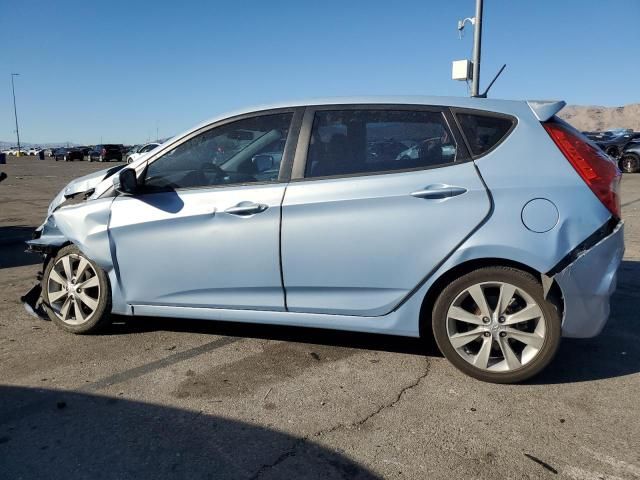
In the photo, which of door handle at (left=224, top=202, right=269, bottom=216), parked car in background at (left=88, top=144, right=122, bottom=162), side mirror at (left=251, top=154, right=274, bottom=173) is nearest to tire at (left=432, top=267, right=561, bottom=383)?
door handle at (left=224, top=202, right=269, bottom=216)

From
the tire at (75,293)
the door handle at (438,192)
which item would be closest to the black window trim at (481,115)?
the door handle at (438,192)

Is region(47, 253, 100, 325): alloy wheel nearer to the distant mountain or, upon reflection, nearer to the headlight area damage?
the headlight area damage

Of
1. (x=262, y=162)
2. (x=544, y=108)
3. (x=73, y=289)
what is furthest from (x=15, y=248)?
(x=544, y=108)

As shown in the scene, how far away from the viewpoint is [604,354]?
3.75m

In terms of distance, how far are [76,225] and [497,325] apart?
297cm

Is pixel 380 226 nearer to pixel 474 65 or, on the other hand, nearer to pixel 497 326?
pixel 497 326

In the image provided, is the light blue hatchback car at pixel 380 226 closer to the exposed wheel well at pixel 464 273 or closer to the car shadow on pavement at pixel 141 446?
the exposed wheel well at pixel 464 273

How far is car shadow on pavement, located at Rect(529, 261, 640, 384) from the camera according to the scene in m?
3.42

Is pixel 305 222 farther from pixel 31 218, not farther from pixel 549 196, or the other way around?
pixel 31 218

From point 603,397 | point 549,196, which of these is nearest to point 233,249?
point 549,196

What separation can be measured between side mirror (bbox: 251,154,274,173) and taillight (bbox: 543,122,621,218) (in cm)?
174

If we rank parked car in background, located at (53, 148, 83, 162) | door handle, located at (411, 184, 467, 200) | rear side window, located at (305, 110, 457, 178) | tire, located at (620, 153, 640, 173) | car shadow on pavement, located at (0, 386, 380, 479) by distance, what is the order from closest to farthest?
car shadow on pavement, located at (0, 386, 380, 479)
door handle, located at (411, 184, 467, 200)
rear side window, located at (305, 110, 457, 178)
tire, located at (620, 153, 640, 173)
parked car in background, located at (53, 148, 83, 162)

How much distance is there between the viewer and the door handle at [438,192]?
3238 millimetres

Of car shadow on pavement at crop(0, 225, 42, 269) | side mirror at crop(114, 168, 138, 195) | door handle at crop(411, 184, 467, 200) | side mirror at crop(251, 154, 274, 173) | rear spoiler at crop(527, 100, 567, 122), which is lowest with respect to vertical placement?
car shadow on pavement at crop(0, 225, 42, 269)
